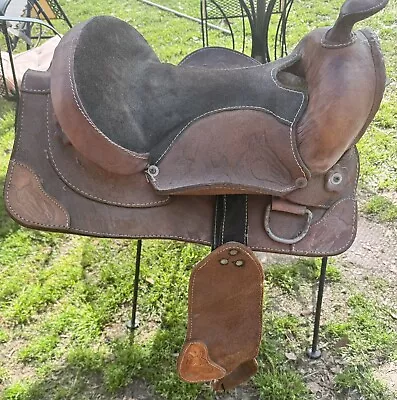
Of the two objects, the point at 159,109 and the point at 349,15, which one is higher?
the point at 349,15

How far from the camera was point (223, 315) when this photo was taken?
1.31 metres

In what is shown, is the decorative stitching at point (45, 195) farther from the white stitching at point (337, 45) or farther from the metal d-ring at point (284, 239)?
the white stitching at point (337, 45)

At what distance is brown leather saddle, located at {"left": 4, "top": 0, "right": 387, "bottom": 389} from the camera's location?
113 cm

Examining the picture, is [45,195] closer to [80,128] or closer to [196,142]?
[80,128]

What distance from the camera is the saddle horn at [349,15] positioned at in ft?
3.50

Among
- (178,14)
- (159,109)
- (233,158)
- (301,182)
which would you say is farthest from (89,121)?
(178,14)

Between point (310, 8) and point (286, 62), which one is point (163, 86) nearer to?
point (286, 62)

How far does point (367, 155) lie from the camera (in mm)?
2697

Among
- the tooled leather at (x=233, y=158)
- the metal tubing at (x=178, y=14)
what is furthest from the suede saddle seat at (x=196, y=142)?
the metal tubing at (x=178, y=14)

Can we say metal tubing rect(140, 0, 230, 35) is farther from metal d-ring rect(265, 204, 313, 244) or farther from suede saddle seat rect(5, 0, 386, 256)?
metal d-ring rect(265, 204, 313, 244)

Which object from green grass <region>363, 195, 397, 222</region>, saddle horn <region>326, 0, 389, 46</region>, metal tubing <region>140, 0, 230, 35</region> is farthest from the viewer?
metal tubing <region>140, 0, 230, 35</region>

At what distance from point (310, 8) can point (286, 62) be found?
355 cm

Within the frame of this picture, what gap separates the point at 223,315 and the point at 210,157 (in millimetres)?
414

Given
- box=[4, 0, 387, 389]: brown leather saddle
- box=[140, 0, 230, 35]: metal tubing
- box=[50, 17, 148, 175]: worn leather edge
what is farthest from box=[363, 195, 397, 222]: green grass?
box=[140, 0, 230, 35]: metal tubing
